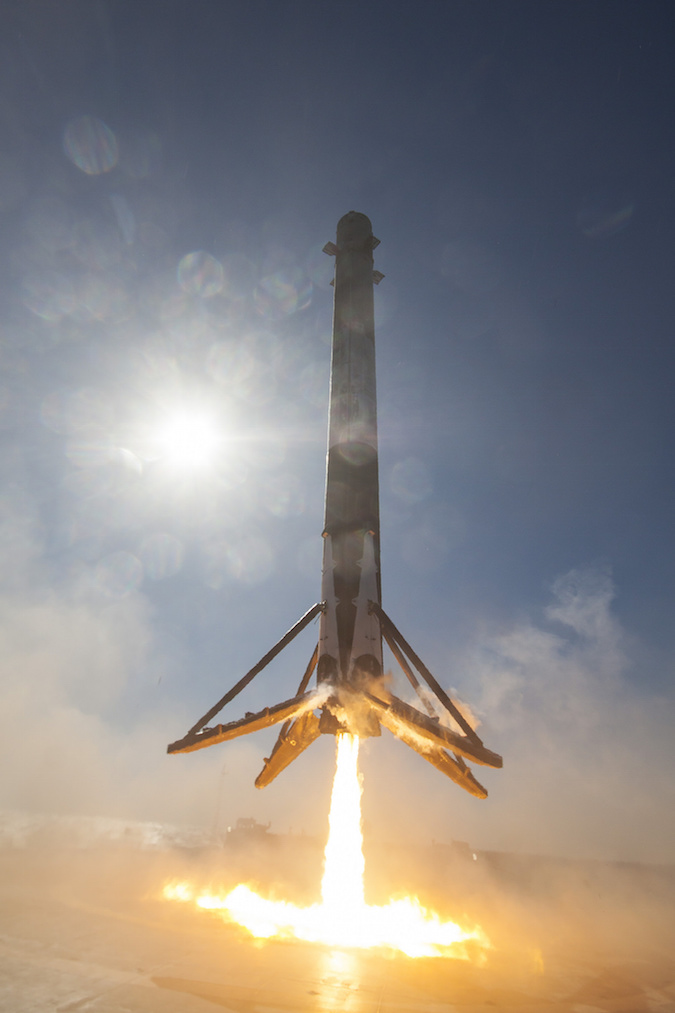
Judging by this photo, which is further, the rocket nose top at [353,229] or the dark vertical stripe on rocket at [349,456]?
the rocket nose top at [353,229]

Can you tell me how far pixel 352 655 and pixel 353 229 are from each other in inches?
728

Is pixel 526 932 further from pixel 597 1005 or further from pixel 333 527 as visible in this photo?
pixel 333 527

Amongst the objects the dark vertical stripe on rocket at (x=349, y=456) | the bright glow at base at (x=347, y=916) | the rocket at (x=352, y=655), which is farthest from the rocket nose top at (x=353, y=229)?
the bright glow at base at (x=347, y=916)

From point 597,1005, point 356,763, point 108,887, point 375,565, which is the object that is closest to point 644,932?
point 597,1005

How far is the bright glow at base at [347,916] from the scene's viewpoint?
15055 mm

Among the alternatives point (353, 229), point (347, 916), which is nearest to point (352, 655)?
point (347, 916)

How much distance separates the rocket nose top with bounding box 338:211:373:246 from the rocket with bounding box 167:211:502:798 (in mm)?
6675

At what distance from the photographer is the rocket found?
12.9 metres

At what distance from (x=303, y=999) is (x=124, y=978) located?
3.67 m

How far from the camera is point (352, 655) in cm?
1358

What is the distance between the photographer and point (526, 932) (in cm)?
2252

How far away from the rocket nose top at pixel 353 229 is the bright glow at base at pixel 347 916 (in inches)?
788

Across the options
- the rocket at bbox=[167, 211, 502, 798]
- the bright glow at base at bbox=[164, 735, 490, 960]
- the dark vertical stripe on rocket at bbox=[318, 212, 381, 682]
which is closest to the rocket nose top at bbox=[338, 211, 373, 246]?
the dark vertical stripe on rocket at bbox=[318, 212, 381, 682]

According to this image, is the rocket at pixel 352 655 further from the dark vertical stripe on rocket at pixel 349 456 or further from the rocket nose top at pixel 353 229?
the rocket nose top at pixel 353 229
